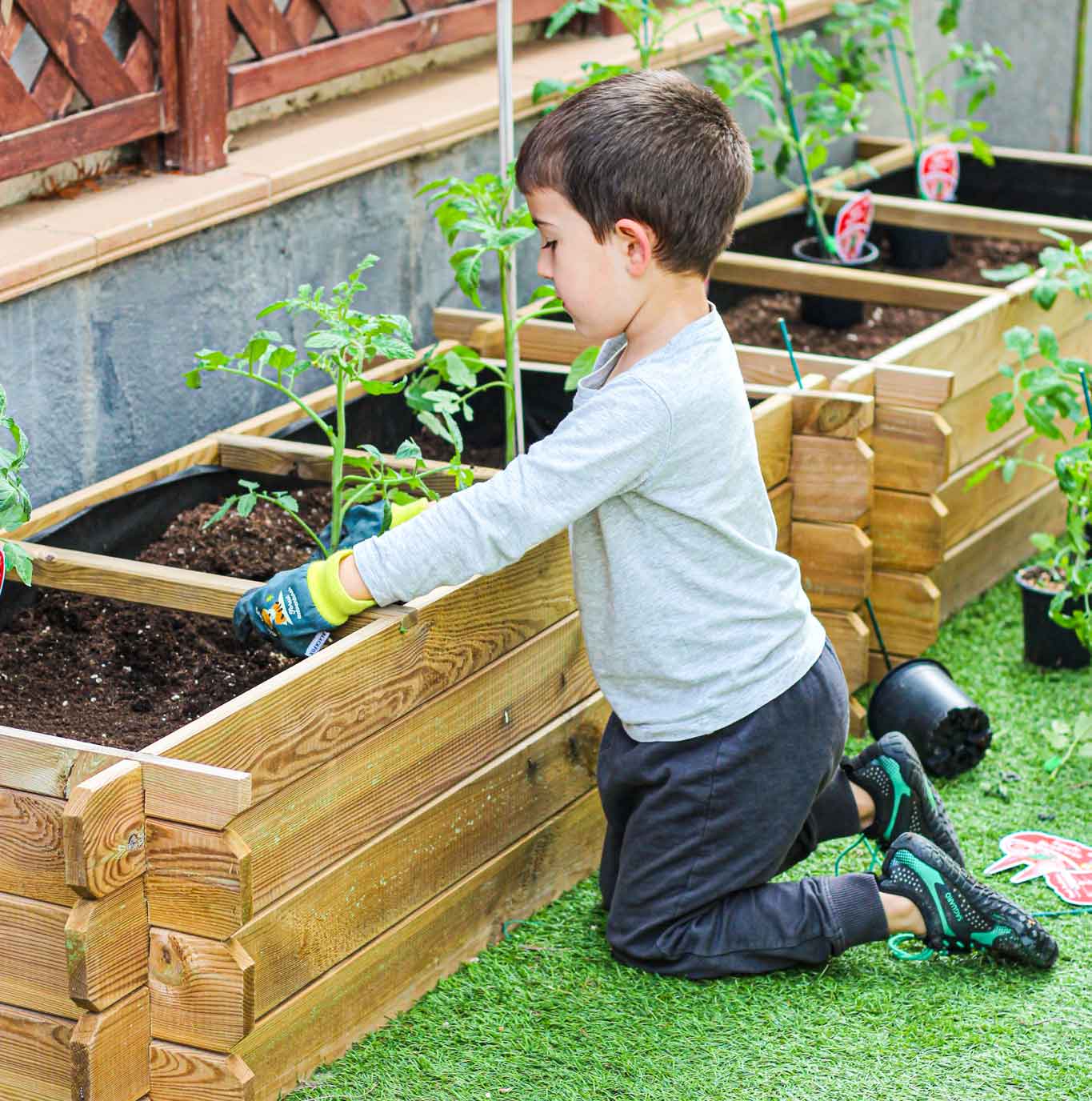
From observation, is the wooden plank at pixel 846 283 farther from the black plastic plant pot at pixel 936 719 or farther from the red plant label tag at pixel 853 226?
the black plastic plant pot at pixel 936 719

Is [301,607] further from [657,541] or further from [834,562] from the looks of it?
[834,562]

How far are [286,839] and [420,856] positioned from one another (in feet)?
1.08

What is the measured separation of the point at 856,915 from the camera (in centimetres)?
264

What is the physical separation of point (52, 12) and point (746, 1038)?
197cm

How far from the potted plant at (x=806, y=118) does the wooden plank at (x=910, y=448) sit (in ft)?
2.89

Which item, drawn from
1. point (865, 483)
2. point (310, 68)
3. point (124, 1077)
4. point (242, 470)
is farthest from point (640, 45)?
point (124, 1077)

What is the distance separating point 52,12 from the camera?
2996mm

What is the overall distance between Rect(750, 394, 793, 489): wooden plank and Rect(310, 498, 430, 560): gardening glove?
31.2 inches

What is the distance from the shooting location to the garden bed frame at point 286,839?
2.03 metres

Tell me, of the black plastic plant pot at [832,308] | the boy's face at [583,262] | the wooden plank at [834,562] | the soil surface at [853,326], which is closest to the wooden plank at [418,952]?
the wooden plank at [834,562]

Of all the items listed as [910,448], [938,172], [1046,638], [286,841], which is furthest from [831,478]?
[938,172]

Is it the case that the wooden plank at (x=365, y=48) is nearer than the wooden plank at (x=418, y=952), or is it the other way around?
the wooden plank at (x=418, y=952)

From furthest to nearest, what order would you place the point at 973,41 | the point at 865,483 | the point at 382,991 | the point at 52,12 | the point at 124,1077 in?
the point at 973,41 → the point at 865,483 → the point at 52,12 → the point at 382,991 → the point at 124,1077

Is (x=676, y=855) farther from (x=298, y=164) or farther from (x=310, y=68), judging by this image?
(x=310, y=68)
